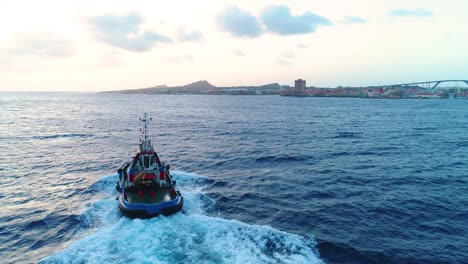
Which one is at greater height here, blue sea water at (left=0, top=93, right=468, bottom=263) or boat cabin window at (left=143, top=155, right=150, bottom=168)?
boat cabin window at (left=143, top=155, right=150, bottom=168)

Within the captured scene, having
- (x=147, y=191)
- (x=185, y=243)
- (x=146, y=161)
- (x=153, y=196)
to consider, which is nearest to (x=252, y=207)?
(x=153, y=196)

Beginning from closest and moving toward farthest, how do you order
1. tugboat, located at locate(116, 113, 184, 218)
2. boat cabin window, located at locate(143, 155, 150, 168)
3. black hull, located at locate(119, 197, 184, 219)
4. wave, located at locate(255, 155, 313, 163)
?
black hull, located at locate(119, 197, 184, 219)
tugboat, located at locate(116, 113, 184, 218)
boat cabin window, located at locate(143, 155, 150, 168)
wave, located at locate(255, 155, 313, 163)

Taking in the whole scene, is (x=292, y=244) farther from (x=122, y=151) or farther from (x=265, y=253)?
(x=122, y=151)

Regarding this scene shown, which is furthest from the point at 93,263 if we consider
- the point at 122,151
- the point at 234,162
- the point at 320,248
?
the point at 122,151

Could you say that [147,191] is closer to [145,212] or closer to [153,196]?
[153,196]

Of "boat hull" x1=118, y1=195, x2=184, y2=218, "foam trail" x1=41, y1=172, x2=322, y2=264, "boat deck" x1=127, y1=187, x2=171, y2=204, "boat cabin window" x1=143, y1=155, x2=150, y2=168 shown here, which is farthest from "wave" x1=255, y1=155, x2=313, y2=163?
"boat hull" x1=118, y1=195, x2=184, y2=218

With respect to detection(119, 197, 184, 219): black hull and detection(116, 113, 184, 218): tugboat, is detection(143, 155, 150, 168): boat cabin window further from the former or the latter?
detection(119, 197, 184, 219): black hull

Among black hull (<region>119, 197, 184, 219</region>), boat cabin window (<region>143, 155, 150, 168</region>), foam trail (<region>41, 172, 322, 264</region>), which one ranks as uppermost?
boat cabin window (<region>143, 155, 150, 168</region>)
